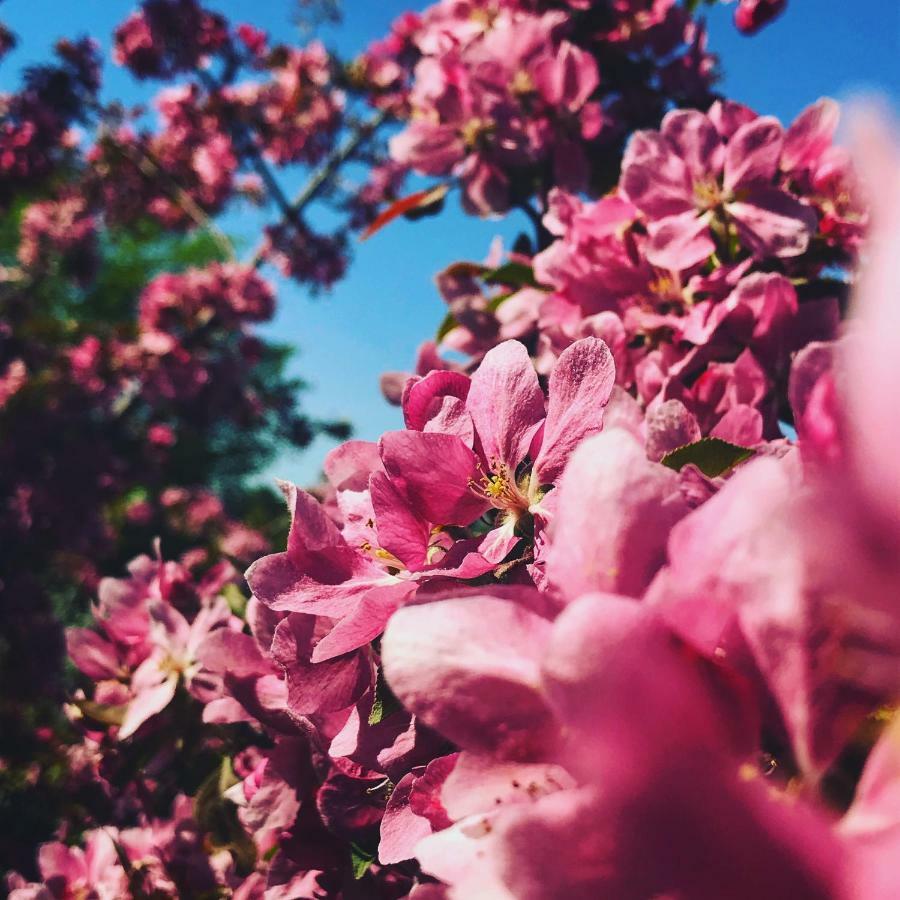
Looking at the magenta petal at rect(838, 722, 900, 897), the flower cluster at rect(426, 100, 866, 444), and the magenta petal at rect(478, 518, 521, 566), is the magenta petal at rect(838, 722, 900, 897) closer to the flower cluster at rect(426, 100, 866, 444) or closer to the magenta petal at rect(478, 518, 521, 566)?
the magenta petal at rect(478, 518, 521, 566)

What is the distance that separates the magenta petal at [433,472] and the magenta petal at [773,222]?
2.55ft

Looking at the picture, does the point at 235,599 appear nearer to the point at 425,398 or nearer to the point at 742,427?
the point at 425,398

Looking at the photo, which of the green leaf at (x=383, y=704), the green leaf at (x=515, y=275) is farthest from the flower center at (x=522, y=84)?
the green leaf at (x=383, y=704)

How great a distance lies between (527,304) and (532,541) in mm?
808

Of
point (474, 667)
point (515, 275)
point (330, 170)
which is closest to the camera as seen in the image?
point (474, 667)

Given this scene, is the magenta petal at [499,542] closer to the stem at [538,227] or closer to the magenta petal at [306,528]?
the magenta petal at [306,528]

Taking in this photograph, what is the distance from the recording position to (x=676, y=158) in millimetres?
1248

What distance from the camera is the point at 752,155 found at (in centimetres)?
123

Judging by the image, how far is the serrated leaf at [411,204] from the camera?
186 centimetres

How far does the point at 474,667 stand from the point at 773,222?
42.5 inches

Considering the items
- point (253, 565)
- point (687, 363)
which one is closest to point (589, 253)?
point (687, 363)

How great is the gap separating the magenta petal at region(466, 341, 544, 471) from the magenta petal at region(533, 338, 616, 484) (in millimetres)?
20

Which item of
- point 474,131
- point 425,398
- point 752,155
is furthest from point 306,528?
point 474,131

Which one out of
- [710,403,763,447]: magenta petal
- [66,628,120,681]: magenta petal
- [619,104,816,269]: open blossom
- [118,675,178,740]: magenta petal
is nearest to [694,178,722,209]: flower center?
[619,104,816,269]: open blossom
